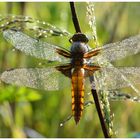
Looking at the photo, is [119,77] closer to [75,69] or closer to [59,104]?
[75,69]

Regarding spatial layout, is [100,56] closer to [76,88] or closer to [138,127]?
[76,88]

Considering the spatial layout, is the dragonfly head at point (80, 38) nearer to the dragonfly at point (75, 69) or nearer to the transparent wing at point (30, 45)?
the dragonfly at point (75, 69)

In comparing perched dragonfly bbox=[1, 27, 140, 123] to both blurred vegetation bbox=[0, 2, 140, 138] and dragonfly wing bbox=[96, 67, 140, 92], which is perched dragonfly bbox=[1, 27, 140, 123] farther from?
blurred vegetation bbox=[0, 2, 140, 138]

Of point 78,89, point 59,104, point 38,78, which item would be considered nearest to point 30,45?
point 38,78

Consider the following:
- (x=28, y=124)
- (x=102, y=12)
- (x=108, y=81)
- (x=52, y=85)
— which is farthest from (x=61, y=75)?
(x=102, y=12)

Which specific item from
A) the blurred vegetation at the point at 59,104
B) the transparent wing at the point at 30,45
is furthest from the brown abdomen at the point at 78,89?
the blurred vegetation at the point at 59,104

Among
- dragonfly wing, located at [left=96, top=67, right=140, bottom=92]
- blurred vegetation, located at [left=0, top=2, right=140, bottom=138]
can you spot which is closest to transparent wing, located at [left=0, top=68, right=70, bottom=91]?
dragonfly wing, located at [left=96, top=67, right=140, bottom=92]

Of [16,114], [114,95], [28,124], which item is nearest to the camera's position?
[114,95]
